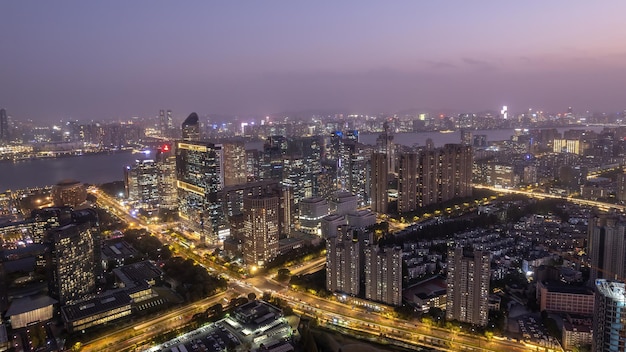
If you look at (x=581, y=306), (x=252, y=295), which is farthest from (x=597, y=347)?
(x=252, y=295)

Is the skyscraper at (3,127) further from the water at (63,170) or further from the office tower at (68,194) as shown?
the office tower at (68,194)

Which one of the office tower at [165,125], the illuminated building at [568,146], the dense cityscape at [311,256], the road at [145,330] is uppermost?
the office tower at [165,125]

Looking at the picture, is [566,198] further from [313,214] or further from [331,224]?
[313,214]

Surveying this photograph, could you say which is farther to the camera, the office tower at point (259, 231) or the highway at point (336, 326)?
the office tower at point (259, 231)

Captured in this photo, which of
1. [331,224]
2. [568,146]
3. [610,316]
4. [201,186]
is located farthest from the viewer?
[568,146]

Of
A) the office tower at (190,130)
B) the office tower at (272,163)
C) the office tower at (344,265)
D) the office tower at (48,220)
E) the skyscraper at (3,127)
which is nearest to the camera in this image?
the office tower at (344,265)

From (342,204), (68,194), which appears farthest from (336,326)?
(68,194)

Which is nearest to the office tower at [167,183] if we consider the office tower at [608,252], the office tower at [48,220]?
the office tower at [48,220]
